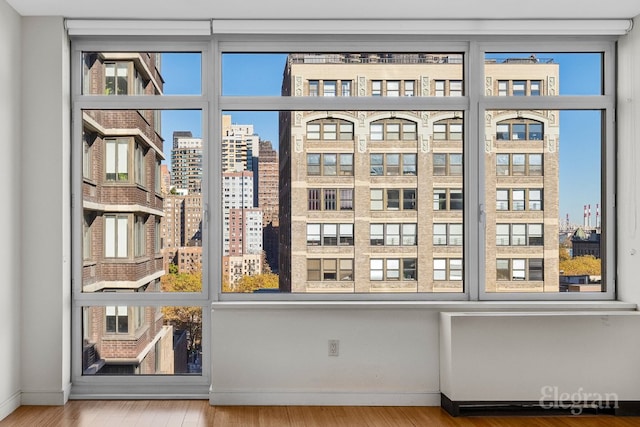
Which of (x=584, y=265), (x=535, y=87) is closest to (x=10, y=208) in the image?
(x=535, y=87)

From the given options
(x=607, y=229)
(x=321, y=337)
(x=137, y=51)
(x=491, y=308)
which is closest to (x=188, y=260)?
(x=321, y=337)

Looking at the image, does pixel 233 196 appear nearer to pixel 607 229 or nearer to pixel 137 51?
pixel 137 51

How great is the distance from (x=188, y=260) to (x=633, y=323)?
2976 millimetres

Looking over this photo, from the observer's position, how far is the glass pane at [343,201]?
13.0 ft

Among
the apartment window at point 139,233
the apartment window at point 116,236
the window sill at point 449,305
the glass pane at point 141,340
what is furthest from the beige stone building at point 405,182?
the apartment window at point 116,236

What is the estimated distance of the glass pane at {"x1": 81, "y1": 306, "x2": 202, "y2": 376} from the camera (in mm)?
3973

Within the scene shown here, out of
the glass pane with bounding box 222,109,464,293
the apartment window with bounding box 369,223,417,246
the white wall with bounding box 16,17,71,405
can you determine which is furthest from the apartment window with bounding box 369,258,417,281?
the white wall with bounding box 16,17,71,405

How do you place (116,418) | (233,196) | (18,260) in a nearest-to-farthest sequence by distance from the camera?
1. (116,418)
2. (18,260)
3. (233,196)

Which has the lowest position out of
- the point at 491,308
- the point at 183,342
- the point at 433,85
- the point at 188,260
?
the point at 183,342

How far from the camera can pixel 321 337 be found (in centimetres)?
382

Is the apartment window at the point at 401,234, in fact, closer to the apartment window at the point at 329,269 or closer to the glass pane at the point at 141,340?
the apartment window at the point at 329,269

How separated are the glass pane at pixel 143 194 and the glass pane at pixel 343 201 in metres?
0.27

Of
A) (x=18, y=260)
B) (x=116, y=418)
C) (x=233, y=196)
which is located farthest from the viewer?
(x=233, y=196)
